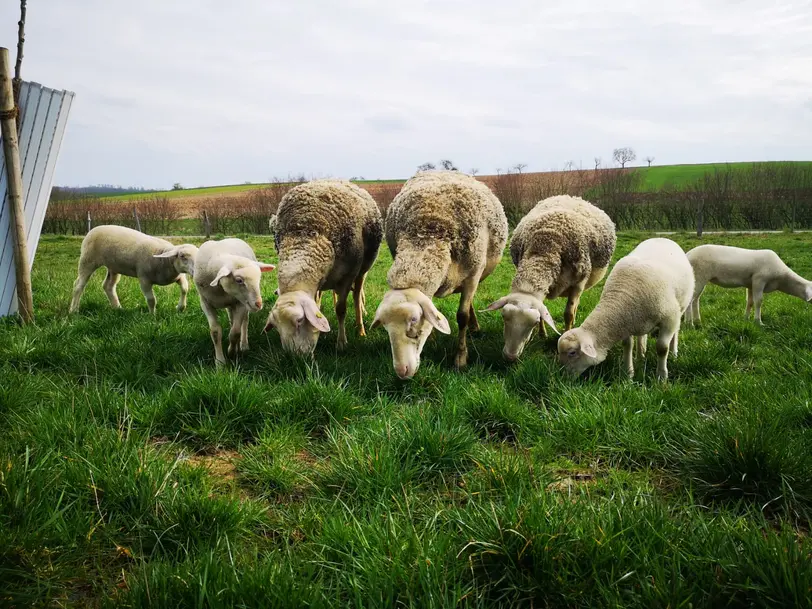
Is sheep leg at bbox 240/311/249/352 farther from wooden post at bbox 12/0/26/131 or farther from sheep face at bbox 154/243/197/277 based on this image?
wooden post at bbox 12/0/26/131

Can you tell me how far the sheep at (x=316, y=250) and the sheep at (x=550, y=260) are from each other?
5.67 feet

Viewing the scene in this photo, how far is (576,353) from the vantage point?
4.41m

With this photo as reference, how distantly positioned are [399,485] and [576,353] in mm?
2504

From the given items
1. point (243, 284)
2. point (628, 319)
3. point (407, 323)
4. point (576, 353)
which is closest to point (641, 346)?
point (628, 319)

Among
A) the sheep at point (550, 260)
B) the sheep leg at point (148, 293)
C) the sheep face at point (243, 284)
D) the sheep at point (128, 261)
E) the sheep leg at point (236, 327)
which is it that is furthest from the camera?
the sheep at point (128, 261)

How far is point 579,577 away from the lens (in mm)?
1741

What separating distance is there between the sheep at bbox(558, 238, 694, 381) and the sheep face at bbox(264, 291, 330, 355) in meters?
2.19

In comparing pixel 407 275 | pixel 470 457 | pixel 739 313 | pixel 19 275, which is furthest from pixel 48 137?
pixel 739 313

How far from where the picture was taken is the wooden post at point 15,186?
558 cm

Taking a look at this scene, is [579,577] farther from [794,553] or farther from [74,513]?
[74,513]

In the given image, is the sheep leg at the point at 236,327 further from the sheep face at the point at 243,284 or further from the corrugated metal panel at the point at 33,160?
the corrugated metal panel at the point at 33,160

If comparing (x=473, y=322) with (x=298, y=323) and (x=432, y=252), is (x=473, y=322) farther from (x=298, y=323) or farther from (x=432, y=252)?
(x=298, y=323)

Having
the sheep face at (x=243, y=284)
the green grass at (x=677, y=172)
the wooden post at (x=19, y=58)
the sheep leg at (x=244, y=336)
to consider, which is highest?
the green grass at (x=677, y=172)

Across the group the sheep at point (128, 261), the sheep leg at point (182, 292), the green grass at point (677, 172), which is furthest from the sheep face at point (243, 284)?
the green grass at point (677, 172)
